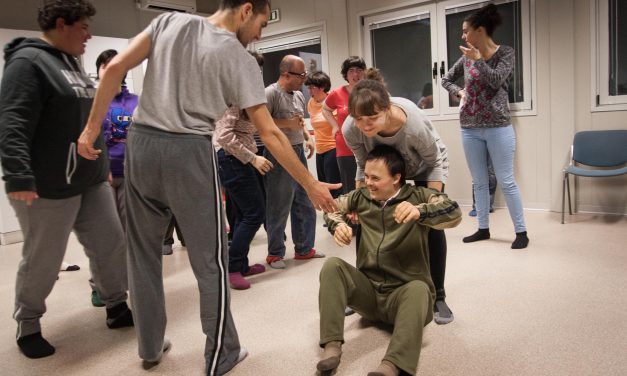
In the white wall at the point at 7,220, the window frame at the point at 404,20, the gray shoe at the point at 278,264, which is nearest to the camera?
the gray shoe at the point at 278,264

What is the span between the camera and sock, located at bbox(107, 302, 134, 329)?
231 centimetres

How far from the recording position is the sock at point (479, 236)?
3.47 m

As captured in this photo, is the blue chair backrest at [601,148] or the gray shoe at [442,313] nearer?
the gray shoe at [442,313]

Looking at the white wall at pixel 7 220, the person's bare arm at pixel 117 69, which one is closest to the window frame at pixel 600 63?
the person's bare arm at pixel 117 69

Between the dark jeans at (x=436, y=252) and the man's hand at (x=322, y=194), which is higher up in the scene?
the man's hand at (x=322, y=194)

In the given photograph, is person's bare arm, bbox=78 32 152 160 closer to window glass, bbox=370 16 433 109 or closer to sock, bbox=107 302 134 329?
sock, bbox=107 302 134 329

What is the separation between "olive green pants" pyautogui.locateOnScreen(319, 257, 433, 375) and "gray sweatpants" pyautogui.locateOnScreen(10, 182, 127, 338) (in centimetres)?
102

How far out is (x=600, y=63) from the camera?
13.4 ft

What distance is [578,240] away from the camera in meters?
3.38

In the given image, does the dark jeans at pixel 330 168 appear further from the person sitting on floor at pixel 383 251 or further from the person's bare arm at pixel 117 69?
the person's bare arm at pixel 117 69

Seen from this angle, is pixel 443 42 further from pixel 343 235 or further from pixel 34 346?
pixel 34 346

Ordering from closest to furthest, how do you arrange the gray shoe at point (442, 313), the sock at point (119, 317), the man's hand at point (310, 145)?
the gray shoe at point (442, 313), the sock at point (119, 317), the man's hand at point (310, 145)

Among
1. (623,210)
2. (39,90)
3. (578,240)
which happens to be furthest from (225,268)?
(623,210)

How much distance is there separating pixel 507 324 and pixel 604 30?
124 inches
